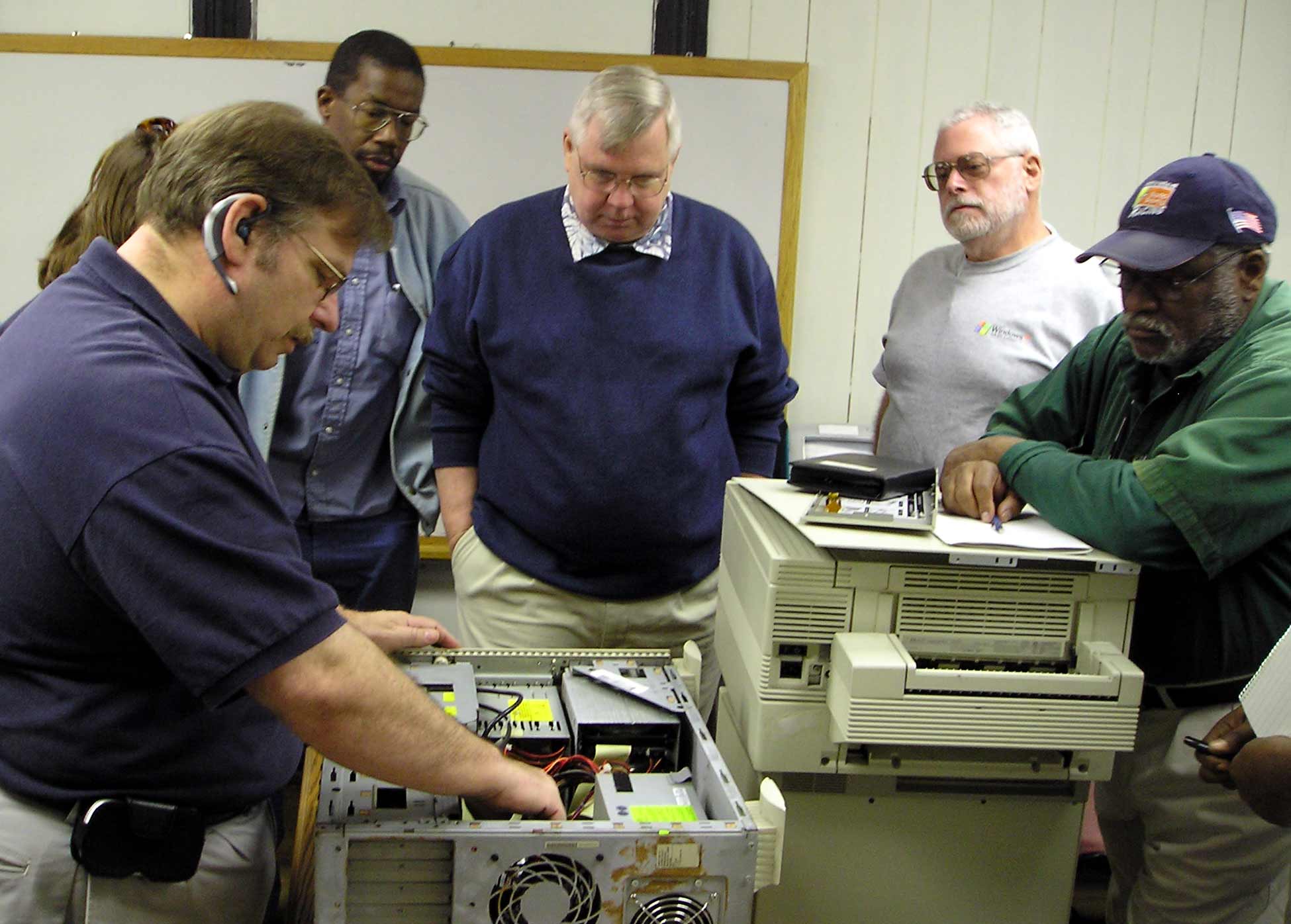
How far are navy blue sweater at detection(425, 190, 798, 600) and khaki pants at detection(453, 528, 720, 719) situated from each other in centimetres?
3

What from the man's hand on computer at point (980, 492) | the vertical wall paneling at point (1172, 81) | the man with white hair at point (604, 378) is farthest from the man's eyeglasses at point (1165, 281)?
the vertical wall paneling at point (1172, 81)

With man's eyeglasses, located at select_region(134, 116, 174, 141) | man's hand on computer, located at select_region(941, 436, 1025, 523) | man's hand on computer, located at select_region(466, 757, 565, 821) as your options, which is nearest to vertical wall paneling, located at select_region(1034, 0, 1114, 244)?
man's hand on computer, located at select_region(941, 436, 1025, 523)

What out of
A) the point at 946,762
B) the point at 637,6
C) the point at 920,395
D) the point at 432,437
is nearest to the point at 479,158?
the point at 637,6

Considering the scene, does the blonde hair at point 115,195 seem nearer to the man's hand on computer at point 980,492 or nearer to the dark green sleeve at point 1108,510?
the man's hand on computer at point 980,492

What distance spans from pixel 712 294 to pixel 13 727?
1278mm

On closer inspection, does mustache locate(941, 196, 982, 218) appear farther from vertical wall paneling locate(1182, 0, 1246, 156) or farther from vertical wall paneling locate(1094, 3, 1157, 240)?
vertical wall paneling locate(1182, 0, 1246, 156)

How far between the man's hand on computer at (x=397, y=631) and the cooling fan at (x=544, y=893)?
1.52 feet

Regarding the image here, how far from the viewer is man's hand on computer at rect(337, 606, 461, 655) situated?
4.75ft

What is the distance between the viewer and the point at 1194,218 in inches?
59.1

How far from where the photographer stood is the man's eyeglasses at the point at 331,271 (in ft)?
3.69

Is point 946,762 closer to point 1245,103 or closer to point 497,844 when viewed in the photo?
point 497,844

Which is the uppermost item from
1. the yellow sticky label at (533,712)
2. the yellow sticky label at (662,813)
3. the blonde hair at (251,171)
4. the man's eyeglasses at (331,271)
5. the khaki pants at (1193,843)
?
the blonde hair at (251,171)

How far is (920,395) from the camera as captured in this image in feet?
7.70

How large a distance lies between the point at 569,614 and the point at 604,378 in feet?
1.39
